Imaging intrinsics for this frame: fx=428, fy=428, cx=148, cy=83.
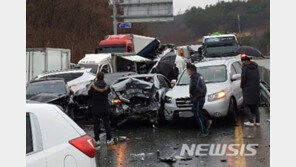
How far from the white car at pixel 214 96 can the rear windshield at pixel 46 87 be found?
388cm

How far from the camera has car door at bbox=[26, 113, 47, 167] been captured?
3.51m

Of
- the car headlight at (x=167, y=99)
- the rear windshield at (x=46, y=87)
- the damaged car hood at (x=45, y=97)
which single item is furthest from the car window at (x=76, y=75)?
the car headlight at (x=167, y=99)

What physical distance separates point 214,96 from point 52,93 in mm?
5293

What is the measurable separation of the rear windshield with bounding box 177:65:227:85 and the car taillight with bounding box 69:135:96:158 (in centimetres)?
862

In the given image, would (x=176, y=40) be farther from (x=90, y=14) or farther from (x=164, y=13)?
(x=164, y=13)

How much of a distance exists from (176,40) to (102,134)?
89.2 metres

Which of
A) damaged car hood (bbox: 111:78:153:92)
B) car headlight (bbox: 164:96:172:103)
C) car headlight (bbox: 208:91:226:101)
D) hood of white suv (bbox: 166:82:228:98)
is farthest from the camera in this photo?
damaged car hood (bbox: 111:78:153:92)

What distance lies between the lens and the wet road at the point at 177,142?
8.02 meters

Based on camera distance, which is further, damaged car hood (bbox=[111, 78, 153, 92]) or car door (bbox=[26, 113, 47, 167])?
damaged car hood (bbox=[111, 78, 153, 92])

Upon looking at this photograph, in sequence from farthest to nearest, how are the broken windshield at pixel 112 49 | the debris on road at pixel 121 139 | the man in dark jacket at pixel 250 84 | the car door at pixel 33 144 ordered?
1. the broken windshield at pixel 112 49
2. the man in dark jacket at pixel 250 84
3. the debris on road at pixel 121 139
4. the car door at pixel 33 144

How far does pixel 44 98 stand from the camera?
40.9ft

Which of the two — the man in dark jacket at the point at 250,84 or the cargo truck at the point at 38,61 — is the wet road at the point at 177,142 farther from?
the cargo truck at the point at 38,61

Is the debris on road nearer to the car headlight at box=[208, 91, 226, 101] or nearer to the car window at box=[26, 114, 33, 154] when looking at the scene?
the car headlight at box=[208, 91, 226, 101]

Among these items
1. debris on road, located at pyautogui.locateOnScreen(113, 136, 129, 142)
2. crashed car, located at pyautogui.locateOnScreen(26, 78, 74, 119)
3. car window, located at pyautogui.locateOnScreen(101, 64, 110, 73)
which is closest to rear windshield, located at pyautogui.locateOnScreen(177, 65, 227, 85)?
debris on road, located at pyautogui.locateOnScreen(113, 136, 129, 142)
